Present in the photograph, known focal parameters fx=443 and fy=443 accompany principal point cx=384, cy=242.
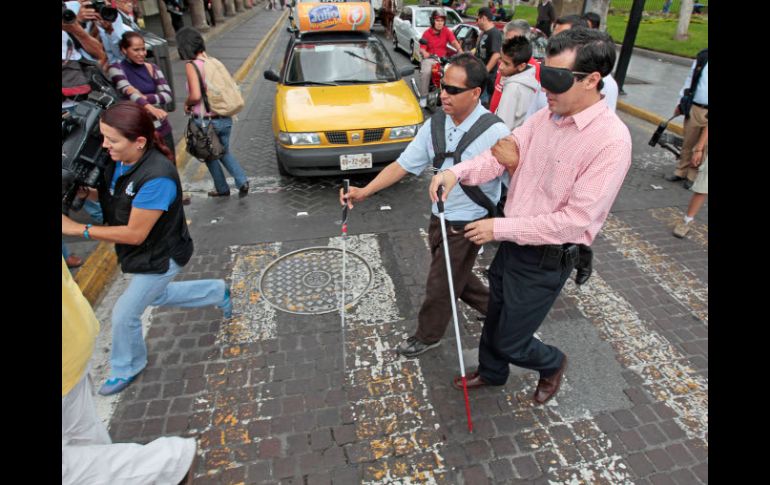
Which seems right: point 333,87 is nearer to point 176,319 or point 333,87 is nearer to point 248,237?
point 248,237

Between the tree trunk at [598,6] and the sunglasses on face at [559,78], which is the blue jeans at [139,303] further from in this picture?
the tree trunk at [598,6]

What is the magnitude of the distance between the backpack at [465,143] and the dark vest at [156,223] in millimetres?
1749

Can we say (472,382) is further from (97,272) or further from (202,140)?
(202,140)

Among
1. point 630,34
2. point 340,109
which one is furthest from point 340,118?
point 630,34

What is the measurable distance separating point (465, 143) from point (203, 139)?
12.6 ft

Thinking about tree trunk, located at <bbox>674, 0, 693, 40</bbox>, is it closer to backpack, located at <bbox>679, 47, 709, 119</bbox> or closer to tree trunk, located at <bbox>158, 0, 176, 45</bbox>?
backpack, located at <bbox>679, 47, 709, 119</bbox>

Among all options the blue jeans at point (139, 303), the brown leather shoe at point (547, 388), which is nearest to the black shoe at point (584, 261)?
the brown leather shoe at point (547, 388)

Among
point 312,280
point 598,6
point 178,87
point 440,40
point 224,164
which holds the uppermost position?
point 598,6

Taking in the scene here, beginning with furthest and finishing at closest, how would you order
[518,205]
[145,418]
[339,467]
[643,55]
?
[643,55] < [145,418] < [339,467] < [518,205]

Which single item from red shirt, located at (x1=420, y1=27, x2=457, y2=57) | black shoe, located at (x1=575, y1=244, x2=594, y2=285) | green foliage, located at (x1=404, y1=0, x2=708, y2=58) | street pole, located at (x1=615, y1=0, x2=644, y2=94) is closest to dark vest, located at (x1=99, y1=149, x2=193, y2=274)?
black shoe, located at (x1=575, y1=244, x2=594, y2=285)

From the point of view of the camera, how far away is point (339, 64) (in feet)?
22.7

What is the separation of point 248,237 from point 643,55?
17593 mm
